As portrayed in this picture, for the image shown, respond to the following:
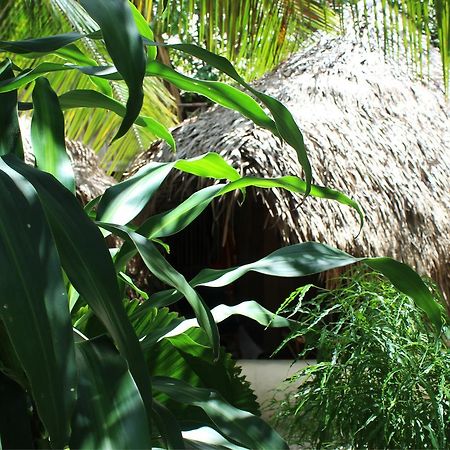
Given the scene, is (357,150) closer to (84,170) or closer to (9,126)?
(84,170)

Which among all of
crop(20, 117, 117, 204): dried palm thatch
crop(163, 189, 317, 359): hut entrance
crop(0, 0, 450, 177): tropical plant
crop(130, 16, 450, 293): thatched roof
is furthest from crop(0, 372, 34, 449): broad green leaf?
crop(163, 189, 317, 359): hut entrance

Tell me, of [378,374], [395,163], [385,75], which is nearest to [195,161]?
[378,374]

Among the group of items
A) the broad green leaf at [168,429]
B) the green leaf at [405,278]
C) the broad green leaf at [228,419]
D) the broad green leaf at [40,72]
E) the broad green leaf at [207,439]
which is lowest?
the broad green leaf at [207,439]

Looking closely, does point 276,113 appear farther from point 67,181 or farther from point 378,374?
point 378,374

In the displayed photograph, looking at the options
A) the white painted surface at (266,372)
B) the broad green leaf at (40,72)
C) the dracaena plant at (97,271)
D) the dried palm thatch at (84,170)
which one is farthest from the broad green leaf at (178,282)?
the white painted surface at (266,372)

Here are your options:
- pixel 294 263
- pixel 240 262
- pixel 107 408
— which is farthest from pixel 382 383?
pixel 240 262

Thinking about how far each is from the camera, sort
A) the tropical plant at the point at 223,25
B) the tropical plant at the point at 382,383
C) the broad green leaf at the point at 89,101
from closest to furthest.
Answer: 1. the broad green leaf at the point at 89,101
2. the tropical plant at the point at 382,383
3. the tropical plant at the point at 223,25

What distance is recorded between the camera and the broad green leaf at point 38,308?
75cm

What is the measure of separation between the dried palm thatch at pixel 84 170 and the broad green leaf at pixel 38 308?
3.29 metres

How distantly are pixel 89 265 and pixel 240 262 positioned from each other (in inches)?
247

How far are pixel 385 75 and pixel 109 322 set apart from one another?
179 inches

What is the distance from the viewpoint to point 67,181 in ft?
3.77

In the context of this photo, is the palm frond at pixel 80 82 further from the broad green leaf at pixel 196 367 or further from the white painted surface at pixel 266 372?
the broad green leaf at pixel 196 367

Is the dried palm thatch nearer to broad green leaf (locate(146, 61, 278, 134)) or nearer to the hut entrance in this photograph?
the hut entrance
